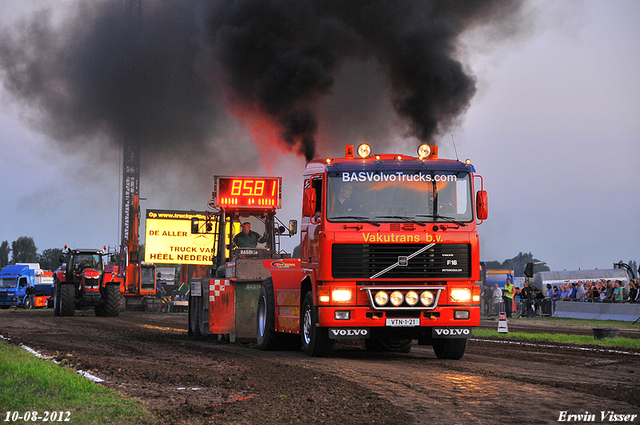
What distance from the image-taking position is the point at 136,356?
532 inches

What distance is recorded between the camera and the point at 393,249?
12.2m

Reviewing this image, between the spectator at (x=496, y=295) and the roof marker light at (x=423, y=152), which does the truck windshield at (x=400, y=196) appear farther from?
the spectator at (x=496, y=295)

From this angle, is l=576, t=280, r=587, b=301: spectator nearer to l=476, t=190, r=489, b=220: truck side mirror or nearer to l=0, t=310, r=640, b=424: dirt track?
l=0, t=310, r=640, b=424: dirt track

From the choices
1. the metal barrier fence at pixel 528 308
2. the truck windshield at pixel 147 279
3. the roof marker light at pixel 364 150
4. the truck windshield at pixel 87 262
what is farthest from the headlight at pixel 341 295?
the truck windshield at pixel 147 279

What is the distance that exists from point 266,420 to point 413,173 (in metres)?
6.36

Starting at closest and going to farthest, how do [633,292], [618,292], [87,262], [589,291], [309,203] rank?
[309,203] → [633,292] → [618,292] → [87,262] → [589,291]

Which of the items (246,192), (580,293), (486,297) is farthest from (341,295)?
(486,297)

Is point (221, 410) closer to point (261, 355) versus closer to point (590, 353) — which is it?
point (261, 355)

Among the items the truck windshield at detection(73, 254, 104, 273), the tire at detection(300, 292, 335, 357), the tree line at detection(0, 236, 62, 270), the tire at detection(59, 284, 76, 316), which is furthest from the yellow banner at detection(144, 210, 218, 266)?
the tree line at detection(0, 236, 62, 270)

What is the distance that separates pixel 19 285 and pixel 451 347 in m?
50.5

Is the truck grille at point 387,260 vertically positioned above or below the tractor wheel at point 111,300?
above

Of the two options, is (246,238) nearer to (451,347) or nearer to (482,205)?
(451,347)

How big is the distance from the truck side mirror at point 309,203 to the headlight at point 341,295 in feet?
4.53

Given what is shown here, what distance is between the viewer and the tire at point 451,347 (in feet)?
42.8
